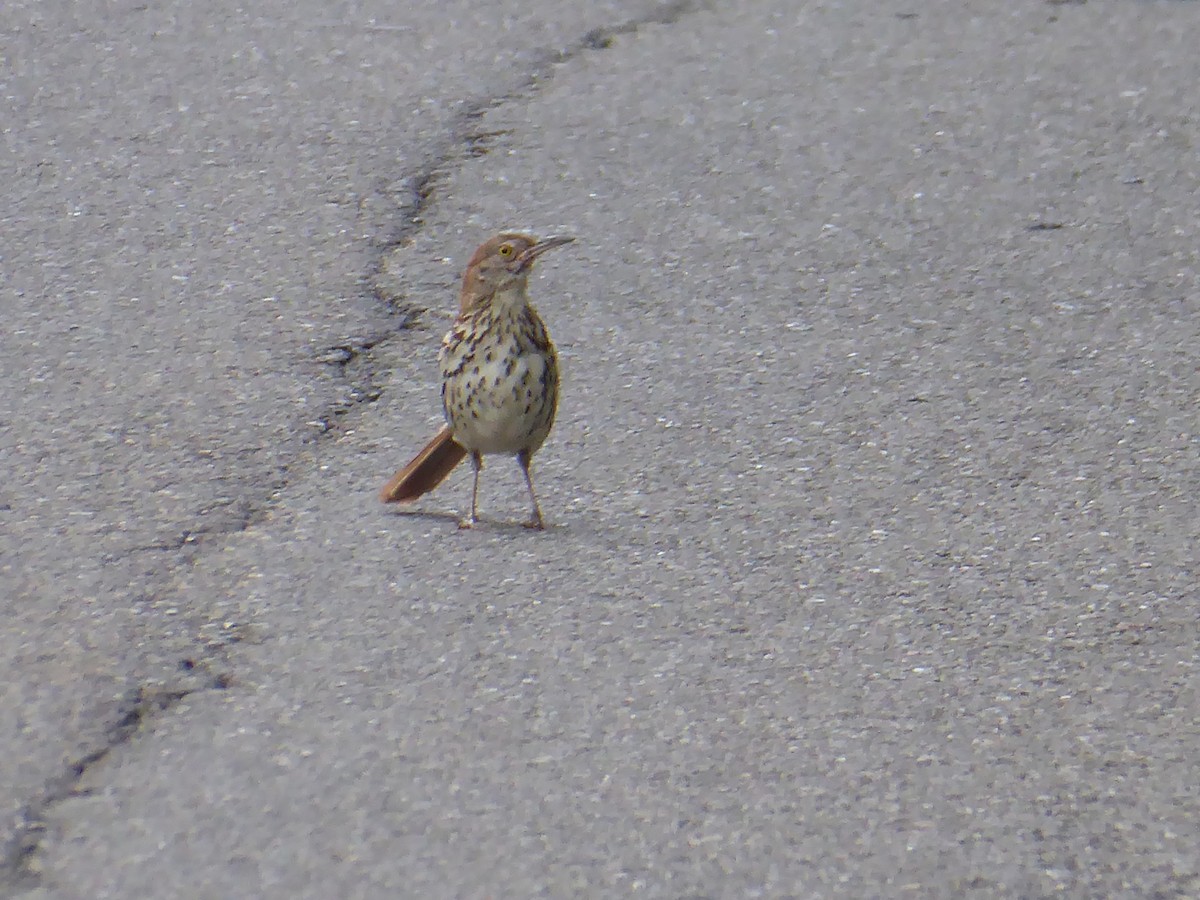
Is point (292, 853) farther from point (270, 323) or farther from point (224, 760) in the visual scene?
point (270, 323)

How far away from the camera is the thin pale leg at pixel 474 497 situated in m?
5.38

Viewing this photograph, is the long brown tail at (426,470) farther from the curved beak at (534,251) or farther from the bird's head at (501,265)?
the curved beak at (534,251)

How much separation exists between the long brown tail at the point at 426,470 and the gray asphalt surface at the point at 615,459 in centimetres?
7

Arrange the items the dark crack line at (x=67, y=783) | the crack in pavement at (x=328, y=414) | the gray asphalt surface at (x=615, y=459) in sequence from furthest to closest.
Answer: the gray asphalt surface at (x=615, y=459)
the crack in pavement at (x=328, y=414)
the dark crack line at (x=67, y=783)

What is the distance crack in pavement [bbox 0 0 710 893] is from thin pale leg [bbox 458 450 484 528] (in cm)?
48

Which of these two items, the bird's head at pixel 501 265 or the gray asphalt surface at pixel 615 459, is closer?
the gray asphalt surface at pixel 615 459

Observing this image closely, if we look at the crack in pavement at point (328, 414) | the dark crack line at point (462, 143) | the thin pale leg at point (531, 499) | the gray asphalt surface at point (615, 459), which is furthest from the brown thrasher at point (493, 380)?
the dark crack line at point (462, 143)

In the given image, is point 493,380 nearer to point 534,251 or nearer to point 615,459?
point 534,251

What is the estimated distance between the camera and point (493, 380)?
529 centimetres

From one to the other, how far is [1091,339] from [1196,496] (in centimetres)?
121

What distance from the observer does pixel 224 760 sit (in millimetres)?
3928

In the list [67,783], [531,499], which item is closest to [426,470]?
[531,499]

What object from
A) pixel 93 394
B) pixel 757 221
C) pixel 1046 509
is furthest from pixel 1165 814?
pixel 757 221

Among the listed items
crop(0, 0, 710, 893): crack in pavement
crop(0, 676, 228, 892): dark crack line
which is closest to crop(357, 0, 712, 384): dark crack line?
crop(0, 0, 710, 893): crack in pavement
